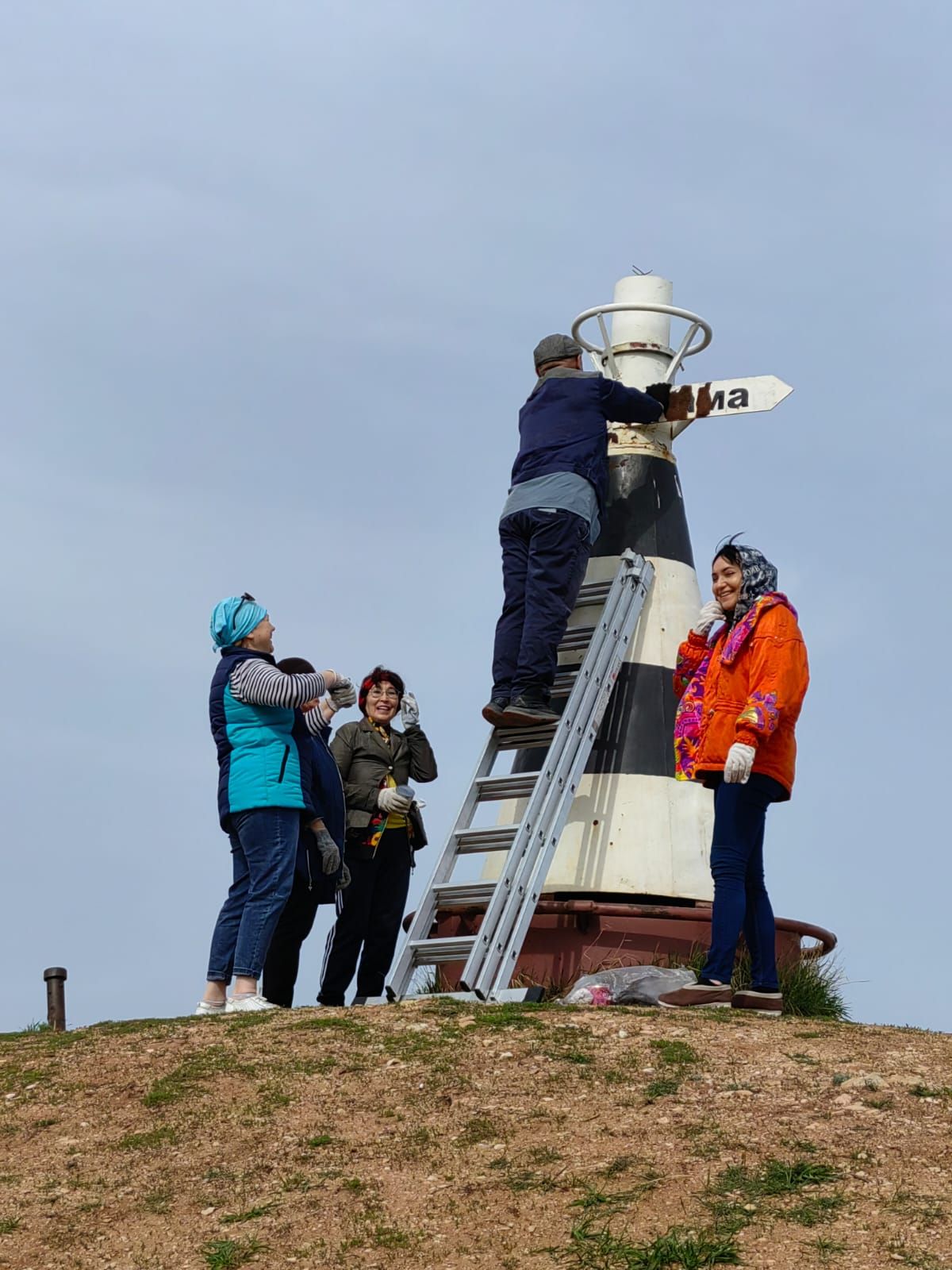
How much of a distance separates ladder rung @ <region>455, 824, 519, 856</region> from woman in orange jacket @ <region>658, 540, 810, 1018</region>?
3.72ft

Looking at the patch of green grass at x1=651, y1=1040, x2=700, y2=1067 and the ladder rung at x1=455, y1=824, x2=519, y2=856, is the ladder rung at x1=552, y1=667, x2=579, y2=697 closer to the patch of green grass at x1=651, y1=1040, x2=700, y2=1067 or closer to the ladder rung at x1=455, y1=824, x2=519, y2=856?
the ladder rung at x1=455, y1=824, x2=519, y2=856

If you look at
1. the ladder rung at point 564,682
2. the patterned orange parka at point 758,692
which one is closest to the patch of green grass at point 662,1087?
the patterned orange parka at point 758,692

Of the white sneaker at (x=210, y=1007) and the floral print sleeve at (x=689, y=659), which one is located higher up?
the floral print sleeve at (x=689, y=659)

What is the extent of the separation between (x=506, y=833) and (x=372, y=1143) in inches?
125

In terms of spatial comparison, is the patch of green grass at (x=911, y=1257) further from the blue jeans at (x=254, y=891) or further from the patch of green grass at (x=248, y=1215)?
the blue jeans at (x=254, y=891)

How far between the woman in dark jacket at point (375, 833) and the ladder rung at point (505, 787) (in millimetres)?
278

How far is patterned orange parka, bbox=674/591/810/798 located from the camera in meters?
7.87


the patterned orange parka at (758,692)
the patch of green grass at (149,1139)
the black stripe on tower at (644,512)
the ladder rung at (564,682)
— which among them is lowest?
the patch of green grass at (149,1139)

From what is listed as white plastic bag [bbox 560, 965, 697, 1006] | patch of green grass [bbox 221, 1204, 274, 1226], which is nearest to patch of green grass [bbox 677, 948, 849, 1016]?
white plastic bag [bbox 560, 965, 697, 1006]

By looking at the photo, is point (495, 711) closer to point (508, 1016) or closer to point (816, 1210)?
point (508, 1016)

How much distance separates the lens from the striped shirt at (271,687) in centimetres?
809

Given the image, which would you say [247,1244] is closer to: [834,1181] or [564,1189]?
[564,1189]

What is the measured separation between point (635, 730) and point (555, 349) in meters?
2.35

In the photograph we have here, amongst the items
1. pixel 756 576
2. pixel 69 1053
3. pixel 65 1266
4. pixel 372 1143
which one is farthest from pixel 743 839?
pixel 65 1266
